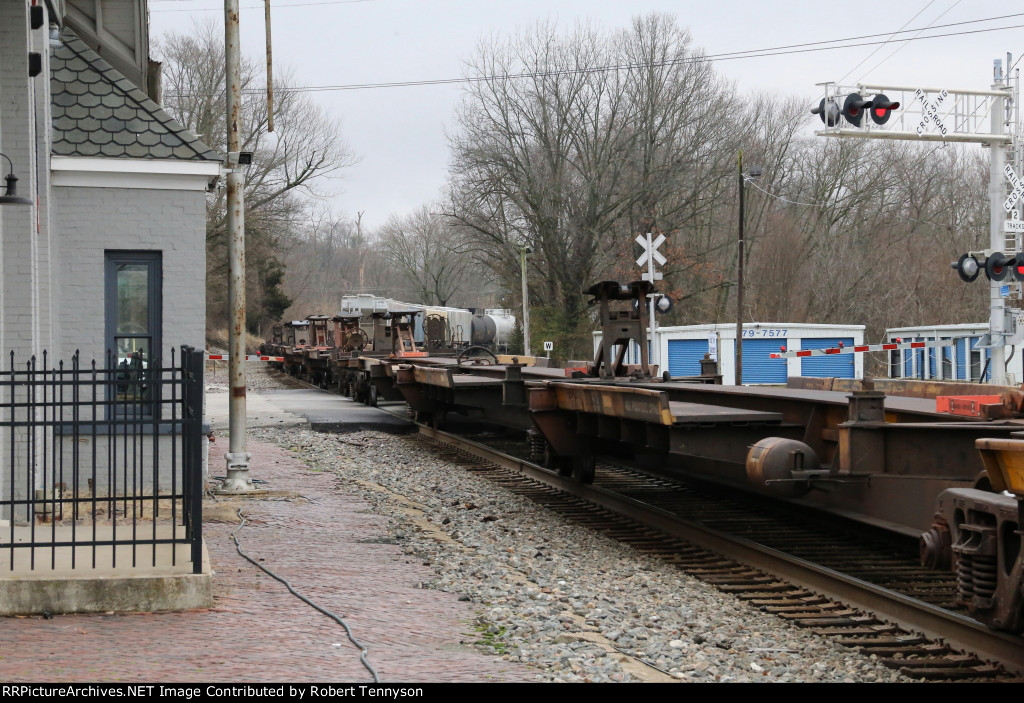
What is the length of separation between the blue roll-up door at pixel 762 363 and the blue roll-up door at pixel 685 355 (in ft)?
4.28

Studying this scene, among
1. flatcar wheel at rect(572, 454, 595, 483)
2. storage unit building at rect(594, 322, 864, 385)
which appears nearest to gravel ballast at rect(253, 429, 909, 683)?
flatcar wheel at rect(572, 454, 595, 483)

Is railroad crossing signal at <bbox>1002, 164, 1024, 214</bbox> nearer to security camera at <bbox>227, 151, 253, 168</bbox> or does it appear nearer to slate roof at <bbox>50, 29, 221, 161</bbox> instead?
security camera at <bbox>227, 151, 253, 168</bbox>

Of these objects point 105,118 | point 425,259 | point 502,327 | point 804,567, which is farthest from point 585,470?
point 425,259

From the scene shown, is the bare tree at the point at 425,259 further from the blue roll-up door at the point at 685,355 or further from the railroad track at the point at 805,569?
the railroad track at the point at 805,569

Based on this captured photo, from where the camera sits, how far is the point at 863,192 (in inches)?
2076

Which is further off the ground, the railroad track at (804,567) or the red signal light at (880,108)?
the red signal light at (880,108)

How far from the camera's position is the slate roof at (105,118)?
11633 millimetres

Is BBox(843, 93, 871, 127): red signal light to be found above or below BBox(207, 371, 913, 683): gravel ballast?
above

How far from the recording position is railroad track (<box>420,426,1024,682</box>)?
6375mm

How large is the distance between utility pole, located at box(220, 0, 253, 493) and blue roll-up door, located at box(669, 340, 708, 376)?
22481mm

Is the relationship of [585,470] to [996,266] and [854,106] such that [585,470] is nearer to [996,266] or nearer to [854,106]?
[996,266]

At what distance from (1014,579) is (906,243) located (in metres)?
47.4

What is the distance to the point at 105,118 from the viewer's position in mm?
11812

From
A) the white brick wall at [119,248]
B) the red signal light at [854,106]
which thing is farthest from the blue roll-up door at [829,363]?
the white brick wall at [119,248]
